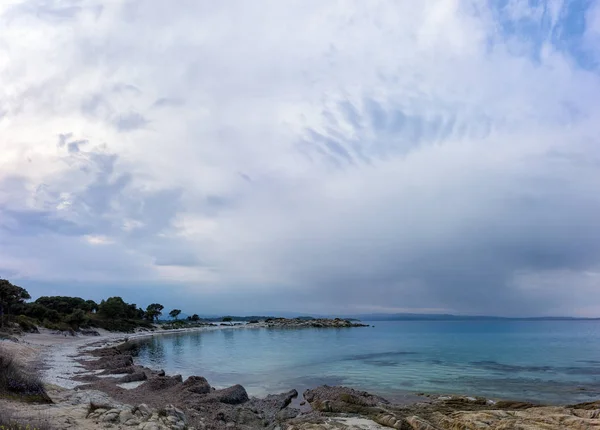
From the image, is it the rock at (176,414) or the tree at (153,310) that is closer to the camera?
the rock at (176,414)

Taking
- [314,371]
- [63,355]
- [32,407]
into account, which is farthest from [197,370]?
[32,407]

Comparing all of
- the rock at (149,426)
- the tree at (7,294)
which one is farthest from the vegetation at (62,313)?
the rock at (149,426)

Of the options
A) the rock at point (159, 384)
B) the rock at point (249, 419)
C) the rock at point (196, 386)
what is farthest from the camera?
the rock at point (159, 384)

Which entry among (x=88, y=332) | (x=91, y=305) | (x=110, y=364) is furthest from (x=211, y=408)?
(x=91, y=305)

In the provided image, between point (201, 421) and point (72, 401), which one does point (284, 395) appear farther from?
point (72, 401)

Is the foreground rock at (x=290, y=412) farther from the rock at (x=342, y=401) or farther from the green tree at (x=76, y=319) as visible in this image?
the green tree at (x=76, y=319)

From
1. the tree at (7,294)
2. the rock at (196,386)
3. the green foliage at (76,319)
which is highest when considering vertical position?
the tree at (7,294)

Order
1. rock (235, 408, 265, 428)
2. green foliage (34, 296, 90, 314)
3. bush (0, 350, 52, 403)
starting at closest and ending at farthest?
bush (0, 350, 52, 403)
rock (235, 408, 265, 428)
green foliage (34, 296, 90, 314)

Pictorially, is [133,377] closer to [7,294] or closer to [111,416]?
[111,416]

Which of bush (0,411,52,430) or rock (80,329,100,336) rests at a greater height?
bush (0,411,52,430)

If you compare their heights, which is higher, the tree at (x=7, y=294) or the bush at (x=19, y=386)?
the tree at (x=7, y=294)

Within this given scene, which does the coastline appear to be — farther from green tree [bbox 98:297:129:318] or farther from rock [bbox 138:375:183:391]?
green tree [bbox 98:297:129:318]

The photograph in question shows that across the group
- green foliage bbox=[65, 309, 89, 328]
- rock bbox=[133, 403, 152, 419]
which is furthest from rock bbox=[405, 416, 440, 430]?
green foliage bbox=[65, 309, 89, 328]

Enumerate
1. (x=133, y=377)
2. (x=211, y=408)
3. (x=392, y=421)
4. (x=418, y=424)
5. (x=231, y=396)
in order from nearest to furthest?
(x=418, y=424), (x=392, y=421), (x=211, y=408), (x=231, y=396), (x=133, y=377)
